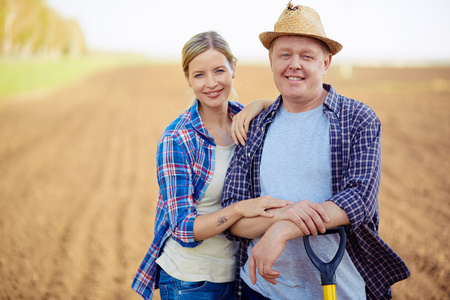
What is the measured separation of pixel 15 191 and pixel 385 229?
6.30m

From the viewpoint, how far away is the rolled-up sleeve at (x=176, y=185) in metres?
2.30

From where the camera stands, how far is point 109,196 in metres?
7.23

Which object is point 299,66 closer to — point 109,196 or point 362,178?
point 362,178

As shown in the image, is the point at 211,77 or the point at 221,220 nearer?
the point at 221,220

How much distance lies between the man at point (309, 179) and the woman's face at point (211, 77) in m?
0.36

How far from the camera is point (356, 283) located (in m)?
2.17

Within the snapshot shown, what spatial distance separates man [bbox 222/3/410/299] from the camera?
1971mm

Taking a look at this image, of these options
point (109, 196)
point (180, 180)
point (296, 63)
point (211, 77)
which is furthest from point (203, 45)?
point (109, 196)

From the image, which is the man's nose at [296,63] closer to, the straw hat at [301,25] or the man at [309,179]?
the man at [309,179]

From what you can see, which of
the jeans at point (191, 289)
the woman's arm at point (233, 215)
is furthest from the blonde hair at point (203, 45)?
the jeans at point (191, 289)

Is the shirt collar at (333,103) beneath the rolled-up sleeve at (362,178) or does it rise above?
above

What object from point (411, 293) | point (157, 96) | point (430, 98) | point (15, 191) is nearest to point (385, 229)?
point (411, 293)

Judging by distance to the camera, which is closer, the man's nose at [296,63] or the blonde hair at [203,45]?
the man's nose at [296,63]

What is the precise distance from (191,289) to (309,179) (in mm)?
955
